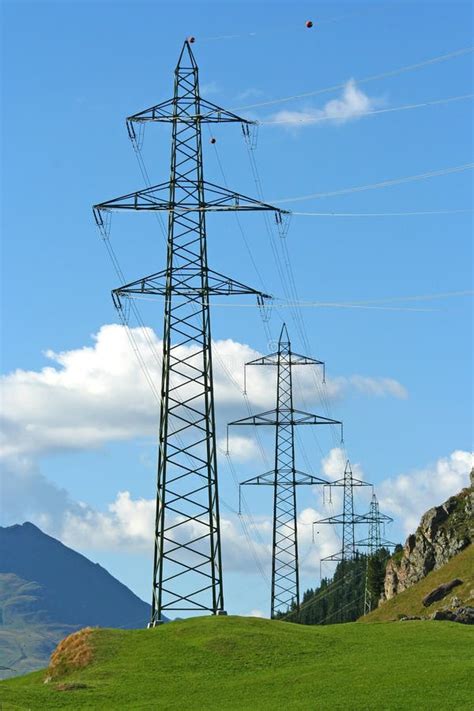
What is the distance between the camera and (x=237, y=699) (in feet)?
187

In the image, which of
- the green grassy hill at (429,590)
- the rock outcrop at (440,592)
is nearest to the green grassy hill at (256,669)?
the green grassy hill at (429,590)

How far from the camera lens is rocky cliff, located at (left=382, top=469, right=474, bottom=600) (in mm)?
180500

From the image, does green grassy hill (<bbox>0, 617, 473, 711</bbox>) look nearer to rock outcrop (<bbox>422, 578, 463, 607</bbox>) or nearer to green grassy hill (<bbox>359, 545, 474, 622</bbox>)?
green grassy hill (<bbox>359, 545, 474, 622</bbox>)

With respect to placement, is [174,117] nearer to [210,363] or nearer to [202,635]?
[210,363]

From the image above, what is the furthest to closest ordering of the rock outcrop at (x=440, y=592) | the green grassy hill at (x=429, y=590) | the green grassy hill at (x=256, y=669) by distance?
the rock outcrop at (x=440, y=592)
the green grassy hill at (x=429, y=590)
the green grassy hill at (x=256, y=669)

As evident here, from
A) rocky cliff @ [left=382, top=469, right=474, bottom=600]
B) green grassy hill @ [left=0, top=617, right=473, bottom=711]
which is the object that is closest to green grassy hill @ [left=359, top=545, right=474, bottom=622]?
rocky cliff @ [left=382, top=469, right=474, bottom=600]

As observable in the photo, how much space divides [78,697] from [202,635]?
11.0m

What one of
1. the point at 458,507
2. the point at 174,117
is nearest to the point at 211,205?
the point at 174,117

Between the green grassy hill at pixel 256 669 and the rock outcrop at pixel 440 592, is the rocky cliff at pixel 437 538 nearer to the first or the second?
the rock outcrop at pixel 440 592

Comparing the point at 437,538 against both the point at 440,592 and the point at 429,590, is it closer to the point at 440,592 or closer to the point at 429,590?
the point at 429,590

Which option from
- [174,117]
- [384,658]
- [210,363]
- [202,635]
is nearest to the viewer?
[384,658]

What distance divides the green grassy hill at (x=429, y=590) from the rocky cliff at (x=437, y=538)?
385 centimetres

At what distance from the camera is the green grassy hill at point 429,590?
14775cm

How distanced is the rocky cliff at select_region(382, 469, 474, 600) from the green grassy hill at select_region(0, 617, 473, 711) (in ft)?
354
